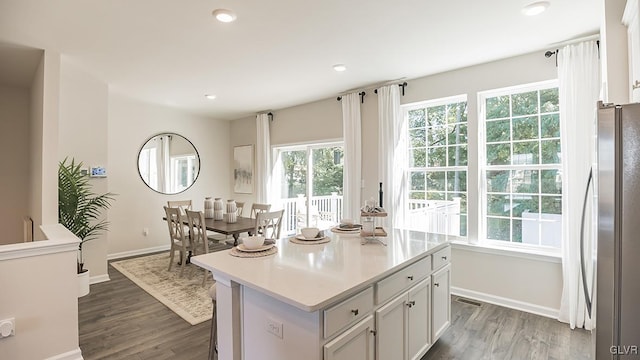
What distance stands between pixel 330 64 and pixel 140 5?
6.43 feet

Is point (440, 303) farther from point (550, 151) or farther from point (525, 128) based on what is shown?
point (525, 128)

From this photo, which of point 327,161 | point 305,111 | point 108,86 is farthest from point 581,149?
point 108,86

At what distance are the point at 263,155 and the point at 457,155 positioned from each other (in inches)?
145

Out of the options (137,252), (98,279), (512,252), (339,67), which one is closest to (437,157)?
(512,252)

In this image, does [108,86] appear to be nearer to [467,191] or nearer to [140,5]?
[140,5]

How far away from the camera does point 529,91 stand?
3.35 metres

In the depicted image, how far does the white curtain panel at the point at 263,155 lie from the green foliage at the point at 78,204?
8.95 ft

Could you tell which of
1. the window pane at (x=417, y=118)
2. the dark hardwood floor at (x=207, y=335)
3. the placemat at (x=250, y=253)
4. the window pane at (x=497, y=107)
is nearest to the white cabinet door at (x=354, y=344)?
the placemat at (x=250, y=253)

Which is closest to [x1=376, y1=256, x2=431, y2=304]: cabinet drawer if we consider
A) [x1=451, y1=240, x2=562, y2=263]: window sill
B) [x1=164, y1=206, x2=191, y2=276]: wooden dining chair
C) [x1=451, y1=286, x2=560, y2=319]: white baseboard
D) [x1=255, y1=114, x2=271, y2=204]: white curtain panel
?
[x1=451, y1=240, x2=562, y2=263]: window sill

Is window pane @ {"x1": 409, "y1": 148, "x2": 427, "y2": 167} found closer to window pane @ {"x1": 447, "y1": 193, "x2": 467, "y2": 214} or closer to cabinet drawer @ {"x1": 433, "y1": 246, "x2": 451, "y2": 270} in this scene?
window pane @ {"x1": 447, "y1": 193, "x2": 467, "y2": 214}

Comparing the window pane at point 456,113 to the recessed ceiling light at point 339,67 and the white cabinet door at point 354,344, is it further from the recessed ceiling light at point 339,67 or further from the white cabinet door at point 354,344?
the white cabinet door at point 354,344

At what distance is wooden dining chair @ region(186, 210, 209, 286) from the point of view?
12.8ft

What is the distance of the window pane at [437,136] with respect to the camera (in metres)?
3.95

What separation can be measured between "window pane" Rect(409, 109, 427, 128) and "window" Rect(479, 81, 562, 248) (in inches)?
29.2
